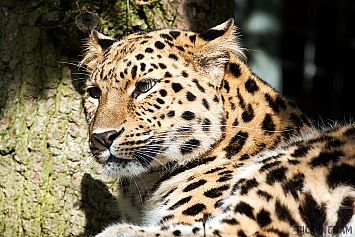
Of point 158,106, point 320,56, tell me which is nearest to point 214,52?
point 158,106

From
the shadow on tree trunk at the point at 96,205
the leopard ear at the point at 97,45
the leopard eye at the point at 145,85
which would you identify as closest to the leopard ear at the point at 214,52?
the leopard eye at the point at 145,85

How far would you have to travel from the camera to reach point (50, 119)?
5.70 m

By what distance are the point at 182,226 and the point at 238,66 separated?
1431mm

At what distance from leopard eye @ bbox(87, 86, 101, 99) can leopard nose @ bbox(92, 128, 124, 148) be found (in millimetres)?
505

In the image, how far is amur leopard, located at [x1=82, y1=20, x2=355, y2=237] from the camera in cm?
468

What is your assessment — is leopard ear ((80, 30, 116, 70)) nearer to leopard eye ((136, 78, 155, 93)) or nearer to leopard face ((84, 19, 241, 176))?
leopard face ((84, 19, 241, 176))

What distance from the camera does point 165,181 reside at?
199 inches

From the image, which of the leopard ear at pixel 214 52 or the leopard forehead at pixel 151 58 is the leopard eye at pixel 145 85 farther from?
the leopard ear at pixel 214 52

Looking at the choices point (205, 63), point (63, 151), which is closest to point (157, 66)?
point (205, 63)

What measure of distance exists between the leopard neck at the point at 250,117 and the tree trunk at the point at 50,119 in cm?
100

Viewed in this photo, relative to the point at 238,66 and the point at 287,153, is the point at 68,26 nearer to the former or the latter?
the point at 238,66

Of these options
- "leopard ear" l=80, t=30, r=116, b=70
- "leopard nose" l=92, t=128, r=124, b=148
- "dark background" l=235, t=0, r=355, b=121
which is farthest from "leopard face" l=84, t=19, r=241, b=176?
"dark background" l=235, t=0, r=355, b=121

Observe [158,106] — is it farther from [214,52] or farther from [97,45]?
[97,45]

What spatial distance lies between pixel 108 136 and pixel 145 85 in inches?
17.3
